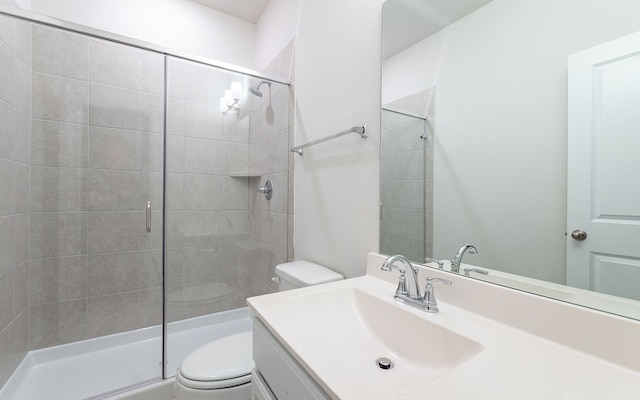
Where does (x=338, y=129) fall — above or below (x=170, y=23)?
below

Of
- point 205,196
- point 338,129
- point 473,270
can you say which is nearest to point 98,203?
point 205,196

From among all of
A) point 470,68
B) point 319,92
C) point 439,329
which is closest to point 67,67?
point 319,92

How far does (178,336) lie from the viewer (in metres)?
1.78

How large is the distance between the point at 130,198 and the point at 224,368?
4.65 feet

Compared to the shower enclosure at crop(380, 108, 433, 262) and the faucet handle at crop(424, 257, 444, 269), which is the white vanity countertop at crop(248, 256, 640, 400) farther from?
the shower enclosure at crop(380, 108, 433, 262)

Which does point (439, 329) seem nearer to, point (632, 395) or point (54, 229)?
point (632, 395)

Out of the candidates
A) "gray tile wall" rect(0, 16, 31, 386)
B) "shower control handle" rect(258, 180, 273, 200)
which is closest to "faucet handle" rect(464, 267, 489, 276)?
"shower control handle" rect(258, 180, 273, 200)

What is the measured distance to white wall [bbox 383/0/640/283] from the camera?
649 millimetres

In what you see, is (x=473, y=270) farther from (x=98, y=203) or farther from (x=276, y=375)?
(x=98, y=203)

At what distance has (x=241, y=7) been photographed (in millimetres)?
2252

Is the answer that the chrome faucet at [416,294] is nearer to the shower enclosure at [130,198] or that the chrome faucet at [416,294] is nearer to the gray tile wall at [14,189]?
the shower enclosure at [130,198]

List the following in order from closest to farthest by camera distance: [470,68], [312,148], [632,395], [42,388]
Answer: [632,395], [470,68], [42,388], [312,148]

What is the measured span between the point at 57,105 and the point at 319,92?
165cm

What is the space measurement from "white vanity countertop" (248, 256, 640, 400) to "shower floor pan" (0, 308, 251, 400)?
4.23ft
